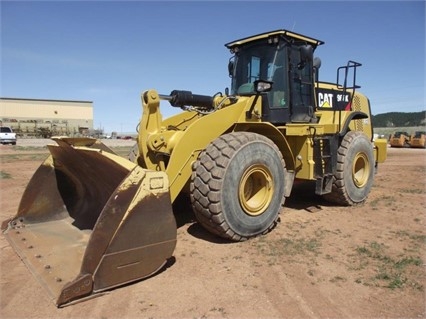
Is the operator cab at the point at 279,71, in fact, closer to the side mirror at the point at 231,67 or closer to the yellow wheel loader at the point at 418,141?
the side mirror at the point at 231,67

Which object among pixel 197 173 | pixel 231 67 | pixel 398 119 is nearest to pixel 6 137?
pixel 231 67

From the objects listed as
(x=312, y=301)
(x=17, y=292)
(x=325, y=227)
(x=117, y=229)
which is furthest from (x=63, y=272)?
(x=325, y=227)

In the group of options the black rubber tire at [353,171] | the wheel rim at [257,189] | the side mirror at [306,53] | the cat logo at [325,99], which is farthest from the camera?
the cat logo at [325,99]

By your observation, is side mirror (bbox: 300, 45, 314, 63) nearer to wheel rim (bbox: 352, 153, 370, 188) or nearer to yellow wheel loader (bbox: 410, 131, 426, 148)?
wheel rim (bbox: 352, 153, 370, 188)

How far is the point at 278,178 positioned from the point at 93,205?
95.9 inches

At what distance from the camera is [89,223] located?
482 cm

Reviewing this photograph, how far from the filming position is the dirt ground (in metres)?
3.05

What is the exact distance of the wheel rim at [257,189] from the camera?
4.68 metres

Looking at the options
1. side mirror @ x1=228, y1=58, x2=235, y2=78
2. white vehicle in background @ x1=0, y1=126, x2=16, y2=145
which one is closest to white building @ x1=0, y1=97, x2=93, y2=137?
white vehicle in background @ x1=0, y1=126, x2=16, y2=145

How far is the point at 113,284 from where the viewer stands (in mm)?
3283

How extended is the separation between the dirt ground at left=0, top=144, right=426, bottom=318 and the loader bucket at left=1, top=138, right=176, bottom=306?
15 centimetres

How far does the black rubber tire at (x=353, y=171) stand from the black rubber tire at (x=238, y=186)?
6.03 feet

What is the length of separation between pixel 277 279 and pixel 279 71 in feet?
10.9

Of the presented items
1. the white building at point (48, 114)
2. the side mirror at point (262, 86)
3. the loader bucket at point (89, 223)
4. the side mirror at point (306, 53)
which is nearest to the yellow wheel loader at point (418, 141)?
the side mirror at point (306, 53)
